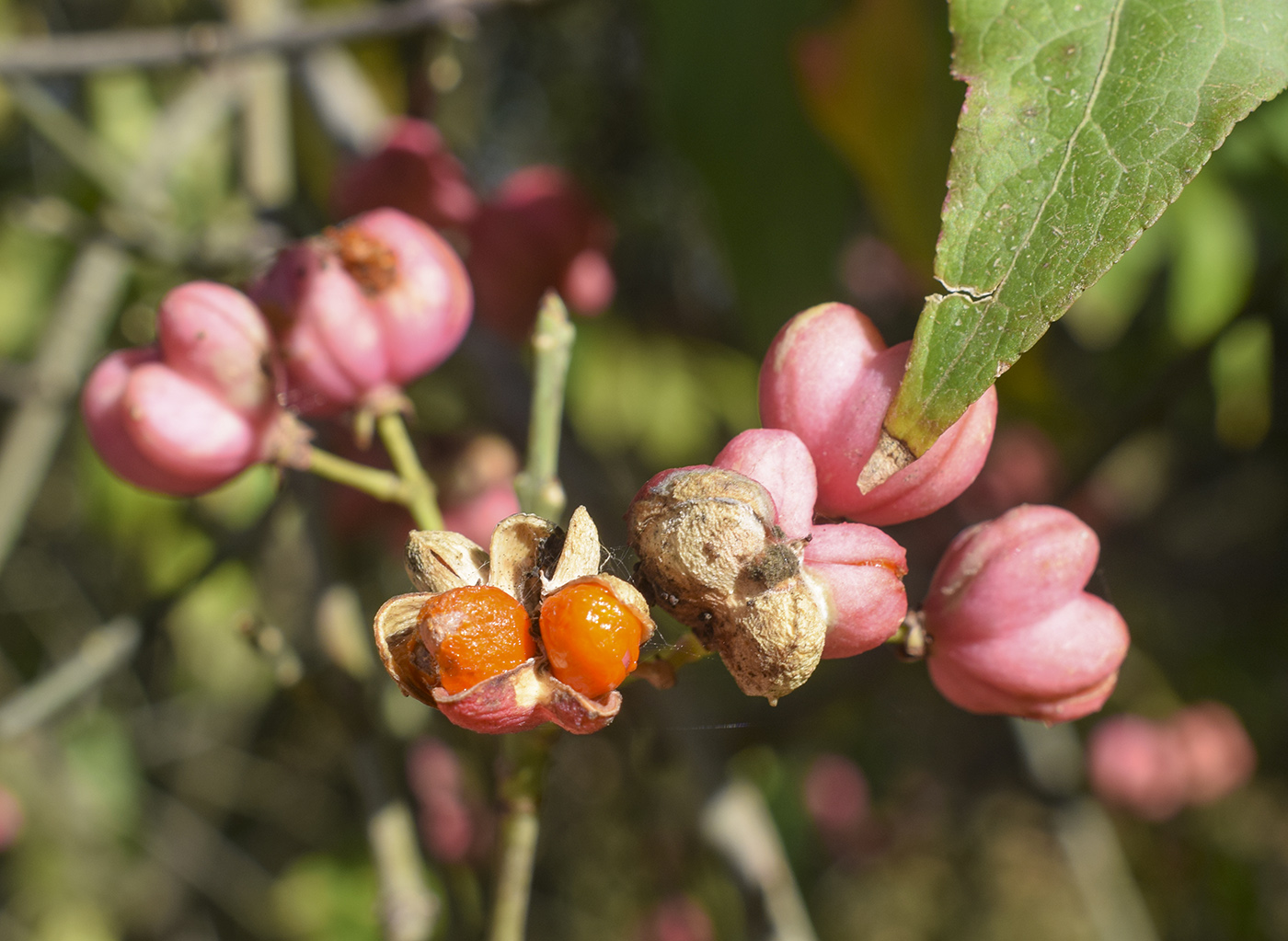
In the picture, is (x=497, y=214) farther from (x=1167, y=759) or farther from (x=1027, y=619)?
(x=1167, y=759)

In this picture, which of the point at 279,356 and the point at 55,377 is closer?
the point at 279,356

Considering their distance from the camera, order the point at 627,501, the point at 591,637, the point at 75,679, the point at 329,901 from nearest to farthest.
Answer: the point at 591,637, the point at 75,679, the point at 627,501, the point at 329,901

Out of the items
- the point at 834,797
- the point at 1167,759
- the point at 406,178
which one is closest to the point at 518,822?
the point at 406,178

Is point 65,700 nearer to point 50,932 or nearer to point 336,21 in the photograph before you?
point 336,21

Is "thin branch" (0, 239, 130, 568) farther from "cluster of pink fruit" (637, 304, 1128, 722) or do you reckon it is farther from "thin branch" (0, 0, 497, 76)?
"cluster of pink fruit" (637, 304, 1128, 722)

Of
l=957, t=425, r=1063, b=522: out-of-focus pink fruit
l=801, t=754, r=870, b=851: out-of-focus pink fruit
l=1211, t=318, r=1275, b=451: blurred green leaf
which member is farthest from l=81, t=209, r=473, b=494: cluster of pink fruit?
l=801, t=754, r=870, b=851: out-of-focus pink fruit

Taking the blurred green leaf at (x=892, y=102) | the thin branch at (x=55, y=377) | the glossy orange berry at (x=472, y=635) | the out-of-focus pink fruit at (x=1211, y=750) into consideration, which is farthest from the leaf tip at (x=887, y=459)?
the out-of-focus pink fruit at (x=1211, y=750)

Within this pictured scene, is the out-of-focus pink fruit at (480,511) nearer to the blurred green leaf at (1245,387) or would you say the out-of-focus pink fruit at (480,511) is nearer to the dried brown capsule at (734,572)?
the dried brown capsule at (734,572)
